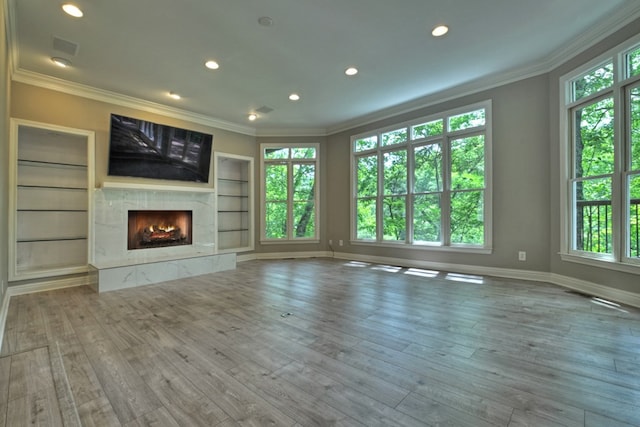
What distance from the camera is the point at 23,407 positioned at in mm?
1652

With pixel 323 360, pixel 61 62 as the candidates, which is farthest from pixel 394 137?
pixel 61 62

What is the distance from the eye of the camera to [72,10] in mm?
2930

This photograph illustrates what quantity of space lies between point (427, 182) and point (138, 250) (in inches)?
219

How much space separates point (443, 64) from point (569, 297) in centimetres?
350

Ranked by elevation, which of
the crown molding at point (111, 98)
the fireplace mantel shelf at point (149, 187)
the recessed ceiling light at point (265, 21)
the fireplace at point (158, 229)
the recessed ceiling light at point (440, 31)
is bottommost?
the fireplace at point (158, 229)

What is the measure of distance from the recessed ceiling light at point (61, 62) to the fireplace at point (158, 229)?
93.5 inches

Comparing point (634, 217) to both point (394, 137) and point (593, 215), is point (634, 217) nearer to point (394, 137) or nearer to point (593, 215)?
point (593, 215)

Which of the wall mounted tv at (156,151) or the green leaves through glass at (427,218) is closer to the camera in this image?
the wall mounted tv at (156,151)

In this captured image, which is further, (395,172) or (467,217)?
(395,172)

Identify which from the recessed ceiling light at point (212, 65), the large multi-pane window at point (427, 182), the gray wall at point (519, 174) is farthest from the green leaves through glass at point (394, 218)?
the recessed ceiling light at point (212, 65)

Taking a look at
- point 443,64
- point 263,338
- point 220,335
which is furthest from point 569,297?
point 220,335

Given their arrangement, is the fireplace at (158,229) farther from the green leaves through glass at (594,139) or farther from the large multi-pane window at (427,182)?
the green leaves through glass at (594,139)

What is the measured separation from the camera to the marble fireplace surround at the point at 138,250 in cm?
439

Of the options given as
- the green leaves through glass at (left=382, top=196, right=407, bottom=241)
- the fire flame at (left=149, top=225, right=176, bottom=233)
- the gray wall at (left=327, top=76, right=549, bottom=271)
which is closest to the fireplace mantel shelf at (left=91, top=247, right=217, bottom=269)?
the fire flame at (left=149, top=225, right=176, bottom=233)
